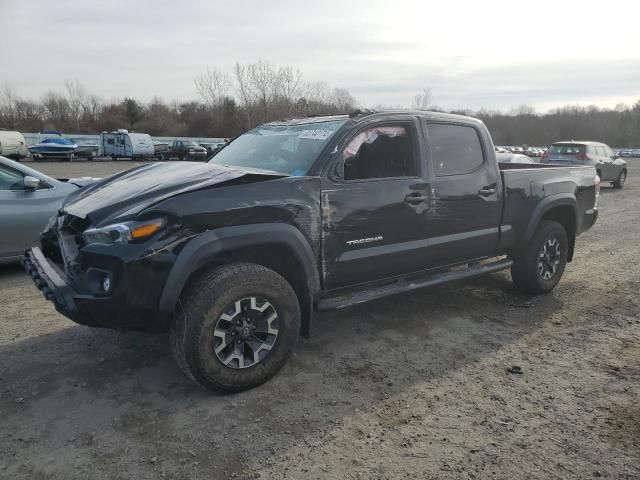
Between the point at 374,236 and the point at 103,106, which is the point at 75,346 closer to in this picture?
the point at 374,236

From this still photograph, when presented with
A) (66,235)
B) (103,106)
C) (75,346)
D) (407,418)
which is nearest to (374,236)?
(407,418)

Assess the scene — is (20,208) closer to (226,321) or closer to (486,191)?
(226,321)

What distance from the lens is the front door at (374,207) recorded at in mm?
3584

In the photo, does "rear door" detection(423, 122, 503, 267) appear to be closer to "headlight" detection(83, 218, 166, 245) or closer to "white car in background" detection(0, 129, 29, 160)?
"headlight" detection(83, 218, 166, 245)

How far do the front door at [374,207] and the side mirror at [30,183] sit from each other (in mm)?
4220

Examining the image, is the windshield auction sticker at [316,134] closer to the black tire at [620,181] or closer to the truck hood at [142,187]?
the truck hood at [142,187]

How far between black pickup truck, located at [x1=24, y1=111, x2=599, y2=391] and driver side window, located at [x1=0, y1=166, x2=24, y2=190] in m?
2.56

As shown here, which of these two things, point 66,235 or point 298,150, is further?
point 298,150

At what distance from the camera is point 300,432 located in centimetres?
283

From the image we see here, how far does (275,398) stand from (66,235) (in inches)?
73.6

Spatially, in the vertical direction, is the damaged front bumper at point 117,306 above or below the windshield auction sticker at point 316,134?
below

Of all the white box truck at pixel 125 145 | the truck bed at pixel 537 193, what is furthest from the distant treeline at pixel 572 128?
the truck bed at pixel 537 193

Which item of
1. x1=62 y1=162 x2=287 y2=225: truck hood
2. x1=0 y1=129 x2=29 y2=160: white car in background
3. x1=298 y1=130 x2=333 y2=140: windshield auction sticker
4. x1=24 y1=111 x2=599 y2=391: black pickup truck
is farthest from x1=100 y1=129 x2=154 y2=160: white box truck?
x1=298 y1=130 x2=333 y2=140: windshield auction sticker

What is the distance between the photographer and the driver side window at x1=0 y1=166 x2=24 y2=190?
5785 mm
